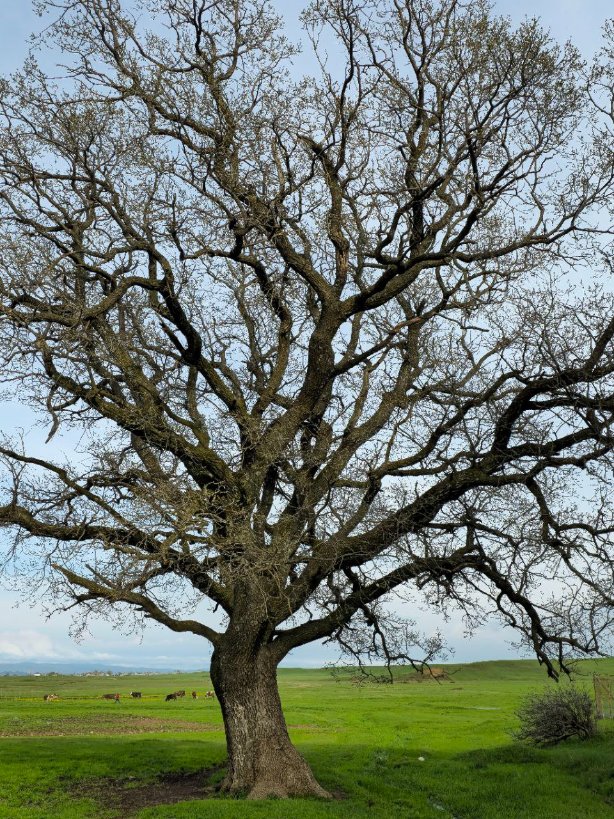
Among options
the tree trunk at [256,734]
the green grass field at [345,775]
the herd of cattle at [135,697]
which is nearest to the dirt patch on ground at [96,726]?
the green grass field at [345,775]

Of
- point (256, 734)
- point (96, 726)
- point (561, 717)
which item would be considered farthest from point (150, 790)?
point (96, 726)

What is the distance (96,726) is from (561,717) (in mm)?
26461

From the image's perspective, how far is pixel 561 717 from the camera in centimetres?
2650

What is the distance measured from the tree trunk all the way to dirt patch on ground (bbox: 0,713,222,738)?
2249 centimetres

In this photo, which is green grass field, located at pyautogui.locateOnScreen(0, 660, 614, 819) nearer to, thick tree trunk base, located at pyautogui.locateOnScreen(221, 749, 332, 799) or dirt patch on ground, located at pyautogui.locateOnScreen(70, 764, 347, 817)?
dirt patch on ground, located at pyautogui.locateOnScreen(70, 764, 347, 817)

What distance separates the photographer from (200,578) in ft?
57.5

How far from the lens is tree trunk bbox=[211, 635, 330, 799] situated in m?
16.4

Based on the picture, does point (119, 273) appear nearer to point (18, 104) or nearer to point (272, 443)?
point (18, 104)

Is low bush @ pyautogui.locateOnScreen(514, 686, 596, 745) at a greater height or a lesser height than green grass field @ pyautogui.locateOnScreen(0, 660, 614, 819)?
greater

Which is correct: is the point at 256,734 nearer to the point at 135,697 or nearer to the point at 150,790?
the point at 150,790

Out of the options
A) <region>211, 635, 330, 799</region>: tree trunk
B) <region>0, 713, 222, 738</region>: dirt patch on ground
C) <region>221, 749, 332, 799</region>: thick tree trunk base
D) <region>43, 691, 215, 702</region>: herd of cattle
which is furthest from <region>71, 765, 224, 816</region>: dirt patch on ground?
<region>43, 691, 215, 702</region>: herd of cattle

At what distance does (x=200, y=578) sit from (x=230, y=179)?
9293 millimetres

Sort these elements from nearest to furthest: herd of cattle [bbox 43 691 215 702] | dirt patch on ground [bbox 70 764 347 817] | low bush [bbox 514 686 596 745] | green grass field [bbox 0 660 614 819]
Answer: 1. green grass field [bbox 0 660 614 819]
2. dirt patch on ground [bbox 70 764 347 817]
3. low bush [bbox 514 686 596 745]
4. herd of cattle [bbox 43 691 215 702]

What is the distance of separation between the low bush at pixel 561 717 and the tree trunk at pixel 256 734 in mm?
12889
